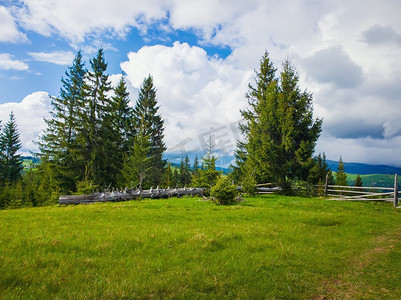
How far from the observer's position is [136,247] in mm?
6895

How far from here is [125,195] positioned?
26234 mm

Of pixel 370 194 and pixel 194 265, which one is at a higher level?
pixel 194 265

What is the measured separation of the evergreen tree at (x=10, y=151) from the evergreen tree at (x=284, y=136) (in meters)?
56.6

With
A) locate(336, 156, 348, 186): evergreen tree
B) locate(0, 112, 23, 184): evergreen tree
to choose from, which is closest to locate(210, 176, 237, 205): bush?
locate(336, 156, 348, 186): evergreen tree

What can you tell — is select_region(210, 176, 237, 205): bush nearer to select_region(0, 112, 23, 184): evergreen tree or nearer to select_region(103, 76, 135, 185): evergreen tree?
select_region(103, 76, 135, 185): evergreen tree

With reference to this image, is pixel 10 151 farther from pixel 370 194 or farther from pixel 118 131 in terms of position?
pixel 370 194

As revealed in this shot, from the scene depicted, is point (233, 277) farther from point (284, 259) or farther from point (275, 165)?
point (275, 165)

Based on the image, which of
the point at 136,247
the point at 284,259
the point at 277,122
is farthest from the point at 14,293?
the point at 277,122

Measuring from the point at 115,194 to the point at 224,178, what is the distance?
12916 millimetres

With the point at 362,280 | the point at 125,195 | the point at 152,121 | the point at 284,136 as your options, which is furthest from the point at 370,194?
the point at 152,121

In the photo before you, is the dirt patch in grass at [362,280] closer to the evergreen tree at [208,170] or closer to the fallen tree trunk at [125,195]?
the evergreen tree at [208,170]

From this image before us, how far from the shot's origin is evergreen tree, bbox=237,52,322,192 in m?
32.0

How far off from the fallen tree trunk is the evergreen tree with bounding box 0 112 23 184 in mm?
43912

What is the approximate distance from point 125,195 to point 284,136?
Result: 23802 mm
